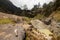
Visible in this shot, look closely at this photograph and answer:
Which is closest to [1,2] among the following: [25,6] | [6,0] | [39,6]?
[6,0]

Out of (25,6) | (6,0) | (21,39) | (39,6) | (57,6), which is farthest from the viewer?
(39,6)

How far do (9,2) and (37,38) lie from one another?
51.0 meters

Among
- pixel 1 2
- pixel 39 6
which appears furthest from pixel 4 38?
pixel 39 6

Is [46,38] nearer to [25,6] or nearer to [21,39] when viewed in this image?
[21,39]

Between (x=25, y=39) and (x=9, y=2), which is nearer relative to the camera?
(x=25, y=39)

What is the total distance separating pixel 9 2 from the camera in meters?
63.3

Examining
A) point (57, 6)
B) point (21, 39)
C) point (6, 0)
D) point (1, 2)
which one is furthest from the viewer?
point (6, 0)

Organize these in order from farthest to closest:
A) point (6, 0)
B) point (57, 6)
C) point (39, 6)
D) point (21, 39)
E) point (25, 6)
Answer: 1. point (39, 6)
2. point (25, 6)
3. point (6, 0)
4. point (57, 6)
5. point (21, 39)

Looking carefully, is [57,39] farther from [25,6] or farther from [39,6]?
[39,6]

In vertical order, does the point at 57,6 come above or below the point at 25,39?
above

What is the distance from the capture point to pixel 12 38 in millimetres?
13148

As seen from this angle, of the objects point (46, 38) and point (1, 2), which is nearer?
point (46, 38)

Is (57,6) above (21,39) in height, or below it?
above

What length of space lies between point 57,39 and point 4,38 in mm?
4598
